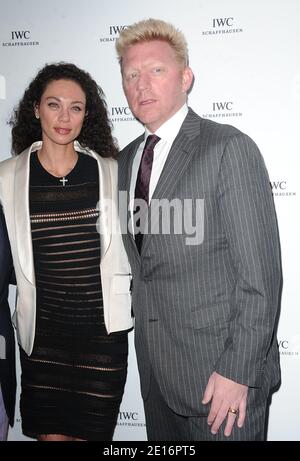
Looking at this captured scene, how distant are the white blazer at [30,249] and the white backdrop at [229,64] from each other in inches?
29.7

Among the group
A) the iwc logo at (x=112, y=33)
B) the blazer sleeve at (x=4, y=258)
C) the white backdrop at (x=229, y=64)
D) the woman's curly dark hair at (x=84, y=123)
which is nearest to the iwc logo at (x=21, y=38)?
the white backdrop at (x=229, y=64)

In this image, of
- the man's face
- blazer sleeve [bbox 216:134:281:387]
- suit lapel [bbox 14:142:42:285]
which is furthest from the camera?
suit lapel [bbox 14:142:42:285]

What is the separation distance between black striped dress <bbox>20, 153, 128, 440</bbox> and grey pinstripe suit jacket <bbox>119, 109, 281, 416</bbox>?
11.6 inches

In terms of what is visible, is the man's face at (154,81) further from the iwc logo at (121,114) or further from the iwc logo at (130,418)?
the iwc logo at (130,418)

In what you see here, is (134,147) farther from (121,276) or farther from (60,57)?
(60,57)

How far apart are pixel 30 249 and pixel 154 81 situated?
877 millimetres

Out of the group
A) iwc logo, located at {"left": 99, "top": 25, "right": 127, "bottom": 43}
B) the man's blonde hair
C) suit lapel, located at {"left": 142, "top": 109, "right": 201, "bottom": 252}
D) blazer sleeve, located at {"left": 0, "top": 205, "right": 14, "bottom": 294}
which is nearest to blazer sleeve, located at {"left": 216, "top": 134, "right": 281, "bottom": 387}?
suit lapel, located at {"left": 142, "top": 109, "right": 201, "bottom": 252}

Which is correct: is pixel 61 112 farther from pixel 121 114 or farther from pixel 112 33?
pixel 112 33

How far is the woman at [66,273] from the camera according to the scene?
2.02 metres

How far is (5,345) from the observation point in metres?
2.09

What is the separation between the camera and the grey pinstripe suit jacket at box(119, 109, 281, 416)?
1.52 meters

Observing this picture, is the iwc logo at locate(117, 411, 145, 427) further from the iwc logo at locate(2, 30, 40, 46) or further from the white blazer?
the iwc logo at locate(2, 30, 40, 46)
